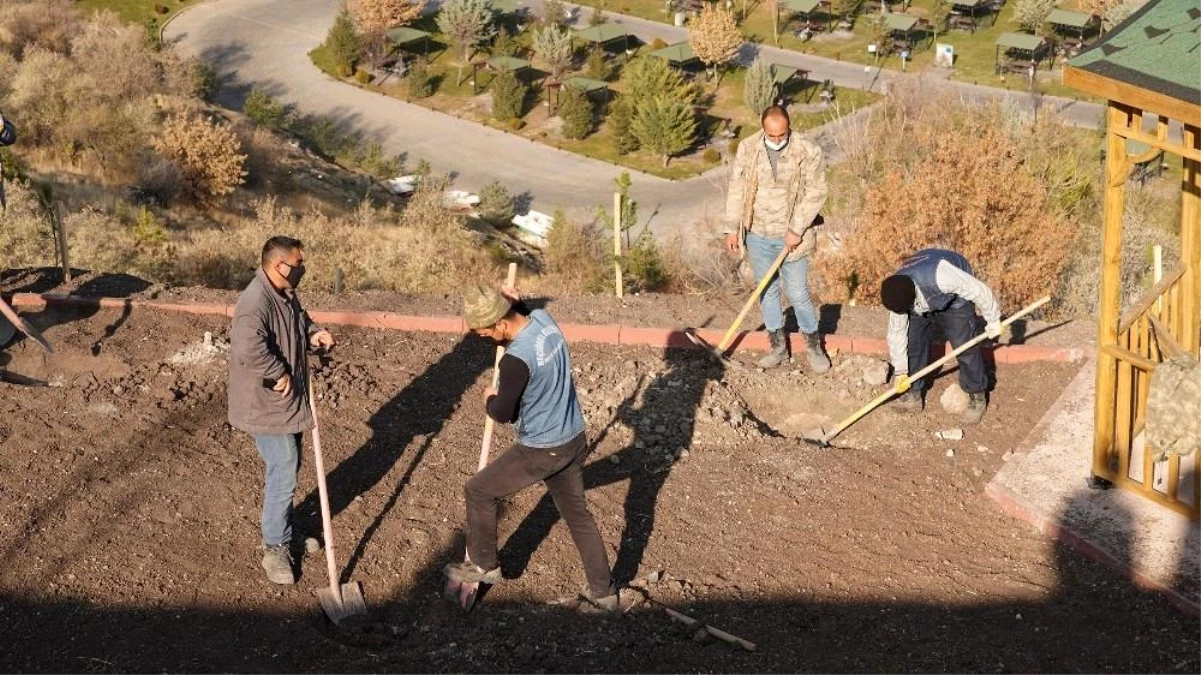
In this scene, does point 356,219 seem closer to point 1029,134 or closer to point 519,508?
point 1029,134

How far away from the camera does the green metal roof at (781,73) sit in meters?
37.2

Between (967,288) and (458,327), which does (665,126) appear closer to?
(458,327)

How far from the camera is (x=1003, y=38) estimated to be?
3916 centimetres

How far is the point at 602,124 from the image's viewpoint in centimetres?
3809

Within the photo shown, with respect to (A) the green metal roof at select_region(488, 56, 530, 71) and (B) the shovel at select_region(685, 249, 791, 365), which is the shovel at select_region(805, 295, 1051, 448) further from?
(A) the green metal roof at select_region(488, 56, 530, 71)

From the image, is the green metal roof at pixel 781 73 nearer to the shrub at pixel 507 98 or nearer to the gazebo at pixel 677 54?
the gazebo at pixel 677 54

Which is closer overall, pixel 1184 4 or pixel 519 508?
pixel 1184 4

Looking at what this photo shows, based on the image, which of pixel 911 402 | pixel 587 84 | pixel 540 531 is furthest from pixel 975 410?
pixel 587 84

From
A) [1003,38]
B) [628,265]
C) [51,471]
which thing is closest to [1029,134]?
[628,265]

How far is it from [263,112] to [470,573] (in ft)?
103

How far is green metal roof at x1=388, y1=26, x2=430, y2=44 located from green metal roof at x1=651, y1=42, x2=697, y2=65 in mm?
7506

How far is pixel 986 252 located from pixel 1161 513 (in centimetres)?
770

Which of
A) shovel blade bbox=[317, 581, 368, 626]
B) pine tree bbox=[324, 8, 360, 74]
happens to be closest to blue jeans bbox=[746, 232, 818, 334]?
shovel blade bbox=[317, 581, 368, 626]

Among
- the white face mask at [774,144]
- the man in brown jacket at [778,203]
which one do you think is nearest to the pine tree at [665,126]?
the man in brown jacket at [778,203]
